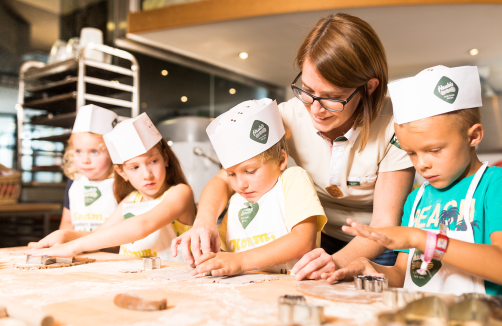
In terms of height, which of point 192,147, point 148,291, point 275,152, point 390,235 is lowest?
point 148,291

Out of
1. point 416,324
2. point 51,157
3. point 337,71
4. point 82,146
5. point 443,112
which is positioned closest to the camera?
point 416,324

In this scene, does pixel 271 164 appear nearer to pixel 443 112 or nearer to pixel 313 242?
pixel 313 242

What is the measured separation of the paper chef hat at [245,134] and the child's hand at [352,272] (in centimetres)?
41

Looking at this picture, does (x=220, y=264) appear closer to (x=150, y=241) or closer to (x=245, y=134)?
(x=245, y=134)

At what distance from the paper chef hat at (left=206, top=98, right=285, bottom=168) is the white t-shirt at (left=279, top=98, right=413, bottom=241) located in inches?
5.7

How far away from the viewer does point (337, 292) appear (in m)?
0.72

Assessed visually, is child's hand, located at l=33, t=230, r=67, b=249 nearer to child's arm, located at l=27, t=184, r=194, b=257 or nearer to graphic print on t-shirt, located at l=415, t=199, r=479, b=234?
child's arm, located at l=27, t=184, r=194, b=257

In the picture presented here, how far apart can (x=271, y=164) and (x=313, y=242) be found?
262mm

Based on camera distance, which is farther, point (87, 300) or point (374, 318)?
point (87, 300)

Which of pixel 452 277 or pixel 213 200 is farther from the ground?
pixel 213 200

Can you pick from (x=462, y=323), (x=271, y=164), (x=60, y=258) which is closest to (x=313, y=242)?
(x=271, y=164)

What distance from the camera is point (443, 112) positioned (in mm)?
881

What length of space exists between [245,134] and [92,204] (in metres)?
1.03

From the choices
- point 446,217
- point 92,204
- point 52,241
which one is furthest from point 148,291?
point 92,204
